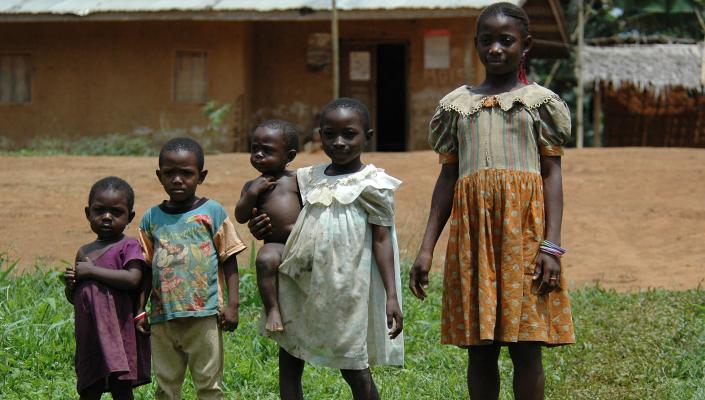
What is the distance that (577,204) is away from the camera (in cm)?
984

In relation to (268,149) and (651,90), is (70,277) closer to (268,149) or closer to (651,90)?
(268,149)

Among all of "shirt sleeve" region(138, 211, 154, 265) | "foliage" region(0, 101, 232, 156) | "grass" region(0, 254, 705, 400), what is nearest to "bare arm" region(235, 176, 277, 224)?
"shirt sleeve" region(138, 211, 154, 265)

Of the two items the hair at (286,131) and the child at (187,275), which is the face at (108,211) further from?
the hair at (286,131)

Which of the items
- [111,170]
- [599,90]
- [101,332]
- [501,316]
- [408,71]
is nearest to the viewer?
[501,316]

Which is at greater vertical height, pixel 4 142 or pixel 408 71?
pixel 408 71

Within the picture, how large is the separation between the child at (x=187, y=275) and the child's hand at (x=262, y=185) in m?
0.19

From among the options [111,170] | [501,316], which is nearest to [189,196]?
[501,316]

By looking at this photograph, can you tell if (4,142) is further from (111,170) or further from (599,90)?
(599,90)

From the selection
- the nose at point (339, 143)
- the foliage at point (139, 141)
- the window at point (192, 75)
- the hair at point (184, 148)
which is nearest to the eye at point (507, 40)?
the nose at point (339, 143)

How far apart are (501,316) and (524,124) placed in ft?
2.09

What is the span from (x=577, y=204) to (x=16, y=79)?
378 inches

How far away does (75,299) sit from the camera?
355 centimetres

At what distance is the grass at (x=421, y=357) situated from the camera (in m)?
4.52

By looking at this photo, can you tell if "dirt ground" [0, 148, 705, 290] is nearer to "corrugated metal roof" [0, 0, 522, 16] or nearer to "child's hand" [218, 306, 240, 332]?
"corrugated metal roof" [0, 0, 522, 16]
